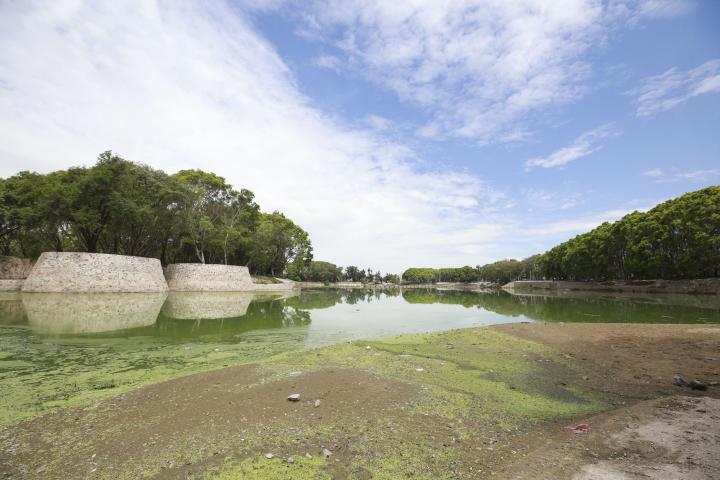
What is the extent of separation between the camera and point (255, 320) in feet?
61.3

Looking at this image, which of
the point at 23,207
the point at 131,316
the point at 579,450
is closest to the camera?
the point at 579,450

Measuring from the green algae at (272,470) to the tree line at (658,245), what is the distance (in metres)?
59.0

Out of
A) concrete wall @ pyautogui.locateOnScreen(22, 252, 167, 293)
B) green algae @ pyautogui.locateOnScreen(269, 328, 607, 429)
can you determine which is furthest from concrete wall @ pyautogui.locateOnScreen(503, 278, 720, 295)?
concrete wall @ pyautogui.locateOnScreen(22, 252, 167, 293)

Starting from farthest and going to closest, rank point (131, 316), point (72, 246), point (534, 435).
Answer: point (72, 246)
point (131, 316)
point (534, 435)

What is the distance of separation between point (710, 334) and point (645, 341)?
286cm

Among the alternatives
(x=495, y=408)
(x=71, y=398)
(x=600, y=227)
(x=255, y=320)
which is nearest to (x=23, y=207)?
(x=255, y=320)

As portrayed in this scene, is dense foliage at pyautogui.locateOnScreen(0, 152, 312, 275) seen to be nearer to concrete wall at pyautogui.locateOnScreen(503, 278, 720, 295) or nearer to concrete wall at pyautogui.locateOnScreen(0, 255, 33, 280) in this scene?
concrete wall at pyautogui.locateOnScreen(0, 255, 33, 280)

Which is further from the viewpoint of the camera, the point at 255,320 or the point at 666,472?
the point at 255,320

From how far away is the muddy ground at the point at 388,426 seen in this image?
383 centimetres

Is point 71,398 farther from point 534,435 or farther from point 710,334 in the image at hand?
point 710,334

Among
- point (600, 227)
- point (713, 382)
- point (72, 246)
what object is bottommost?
point (713, 382)

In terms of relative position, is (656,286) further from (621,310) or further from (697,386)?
(697,386)

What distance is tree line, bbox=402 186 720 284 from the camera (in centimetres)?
4416

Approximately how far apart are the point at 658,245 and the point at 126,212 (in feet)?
232
